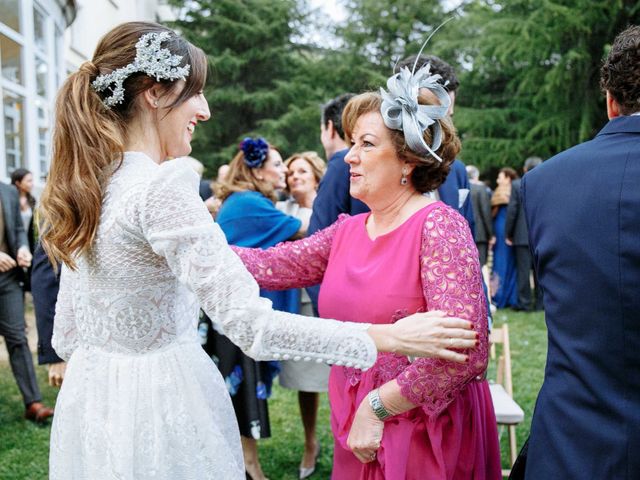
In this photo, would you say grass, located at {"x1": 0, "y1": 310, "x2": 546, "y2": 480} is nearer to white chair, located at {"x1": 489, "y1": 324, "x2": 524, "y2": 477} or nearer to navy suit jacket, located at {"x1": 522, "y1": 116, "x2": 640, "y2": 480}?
white chair, located at {"x1": 489, "y1": 324, "x2": 524, "y2": 477}

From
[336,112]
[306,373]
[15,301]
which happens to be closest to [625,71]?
[336,112]

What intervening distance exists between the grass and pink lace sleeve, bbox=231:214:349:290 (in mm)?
2413

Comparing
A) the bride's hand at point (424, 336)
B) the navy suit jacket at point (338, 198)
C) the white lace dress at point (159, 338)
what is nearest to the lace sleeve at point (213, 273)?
the white lace dress at point (159, 338)

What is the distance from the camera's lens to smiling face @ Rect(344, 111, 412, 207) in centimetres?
227

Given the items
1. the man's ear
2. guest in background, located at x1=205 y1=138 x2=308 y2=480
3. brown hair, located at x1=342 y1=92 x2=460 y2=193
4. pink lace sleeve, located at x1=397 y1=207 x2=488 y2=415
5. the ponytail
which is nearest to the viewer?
the ponytail

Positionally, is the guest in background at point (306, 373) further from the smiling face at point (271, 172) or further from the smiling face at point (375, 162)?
the smiling face at point (375, 162)

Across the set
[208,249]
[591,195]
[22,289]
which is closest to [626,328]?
[591,195]

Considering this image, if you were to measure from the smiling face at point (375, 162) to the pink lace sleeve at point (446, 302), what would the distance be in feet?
0.90

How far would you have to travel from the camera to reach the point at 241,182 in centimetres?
432

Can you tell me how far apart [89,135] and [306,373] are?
2.91 meters

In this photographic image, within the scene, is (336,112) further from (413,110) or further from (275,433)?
(275,433)

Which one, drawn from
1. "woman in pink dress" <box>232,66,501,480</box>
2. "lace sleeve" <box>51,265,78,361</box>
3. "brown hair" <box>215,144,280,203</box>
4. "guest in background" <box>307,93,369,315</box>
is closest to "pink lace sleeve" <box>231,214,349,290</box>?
"woman in pink dress" <box>232,66,501,480</box>

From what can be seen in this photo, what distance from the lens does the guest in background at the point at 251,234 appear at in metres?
4.14

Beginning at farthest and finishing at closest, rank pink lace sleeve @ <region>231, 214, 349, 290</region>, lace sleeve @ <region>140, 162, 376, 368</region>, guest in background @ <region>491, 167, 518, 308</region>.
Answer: guest in background @ <region>491, 167, 518, 308</region> < pink lace sleeve @ <region>231, 214, 349, 290</region> < lace sleeve @ <region>140, 162, 376, 368</region>
